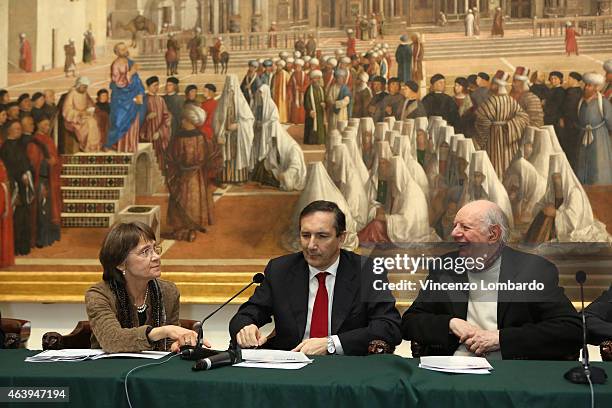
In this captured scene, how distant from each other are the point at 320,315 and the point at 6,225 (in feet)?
12.1

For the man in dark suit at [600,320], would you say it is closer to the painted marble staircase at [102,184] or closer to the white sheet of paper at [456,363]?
the white sheet of paper at [456,363]

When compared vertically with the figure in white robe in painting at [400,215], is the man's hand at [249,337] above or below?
below

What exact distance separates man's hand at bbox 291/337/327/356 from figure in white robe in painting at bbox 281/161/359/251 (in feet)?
8.53

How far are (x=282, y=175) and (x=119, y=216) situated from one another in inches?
55.3

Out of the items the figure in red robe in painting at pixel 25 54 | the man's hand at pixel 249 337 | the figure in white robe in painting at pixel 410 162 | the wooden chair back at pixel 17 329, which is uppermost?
the figure in red robe in painting at pixel 25 54

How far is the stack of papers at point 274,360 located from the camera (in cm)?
337

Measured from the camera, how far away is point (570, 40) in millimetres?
6551

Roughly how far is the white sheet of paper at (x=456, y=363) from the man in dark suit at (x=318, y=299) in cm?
80

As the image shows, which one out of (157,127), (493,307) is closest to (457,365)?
(493,307)

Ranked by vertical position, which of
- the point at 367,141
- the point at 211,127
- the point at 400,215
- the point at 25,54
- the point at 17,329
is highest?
the point at 25,54

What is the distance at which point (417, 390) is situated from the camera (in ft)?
9.73

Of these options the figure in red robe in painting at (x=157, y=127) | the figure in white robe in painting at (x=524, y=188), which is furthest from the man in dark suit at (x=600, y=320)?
the figure in red robe in painting at (x=157, y=127)

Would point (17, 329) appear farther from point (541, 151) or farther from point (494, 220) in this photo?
point (541, 151)

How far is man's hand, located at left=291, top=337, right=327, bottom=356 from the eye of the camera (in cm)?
397
